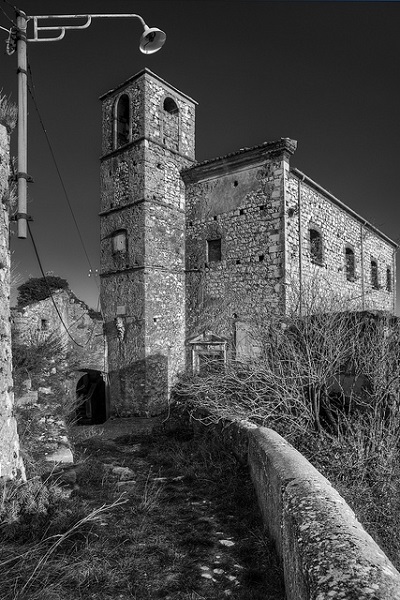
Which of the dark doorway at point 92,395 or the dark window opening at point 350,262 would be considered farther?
the dark doorway at point 92,395

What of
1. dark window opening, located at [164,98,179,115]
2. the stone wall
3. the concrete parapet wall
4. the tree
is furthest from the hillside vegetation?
the tree

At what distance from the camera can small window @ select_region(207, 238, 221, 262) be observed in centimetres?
1358

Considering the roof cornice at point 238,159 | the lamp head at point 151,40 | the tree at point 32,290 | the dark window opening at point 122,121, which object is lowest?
the tree at point 32,290

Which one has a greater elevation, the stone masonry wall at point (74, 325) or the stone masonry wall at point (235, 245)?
the stone masonry wall at point (235, 245)

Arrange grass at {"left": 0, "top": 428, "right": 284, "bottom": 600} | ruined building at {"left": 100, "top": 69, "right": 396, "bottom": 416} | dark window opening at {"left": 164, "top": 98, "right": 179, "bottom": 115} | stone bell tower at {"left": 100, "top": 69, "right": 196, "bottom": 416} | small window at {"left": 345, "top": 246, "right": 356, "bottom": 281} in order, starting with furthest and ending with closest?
small window at {"left": 345, "top": 246, "right": 356, "bottom": 281}, dark window opening at {"left": 164, "top": 98, "right": 179, "bottom": 115}, stone bell tower at {"left": 100, "top": 69, "right": 196, "bottom": 416}, ruined building at {"left": 100, "top": 69, "right": 396, "bottom": 416}, grass at {"left": 0, "top": 428, "right": 284, "bottom": 600}

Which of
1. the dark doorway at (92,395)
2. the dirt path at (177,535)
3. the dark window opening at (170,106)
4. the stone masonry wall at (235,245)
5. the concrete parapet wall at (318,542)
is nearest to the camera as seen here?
the concrete parapet wall at (318,542)

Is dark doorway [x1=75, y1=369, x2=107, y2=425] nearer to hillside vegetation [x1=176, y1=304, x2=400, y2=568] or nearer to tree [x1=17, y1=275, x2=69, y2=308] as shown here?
tree [x1=17, y1=275, x2=69, y2=308]

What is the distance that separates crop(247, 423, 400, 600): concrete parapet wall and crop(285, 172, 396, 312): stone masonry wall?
19.8ft

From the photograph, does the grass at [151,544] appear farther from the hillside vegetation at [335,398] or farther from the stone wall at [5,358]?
the hillside vegetation at [335,398]

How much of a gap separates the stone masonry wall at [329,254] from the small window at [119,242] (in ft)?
A: 18.0

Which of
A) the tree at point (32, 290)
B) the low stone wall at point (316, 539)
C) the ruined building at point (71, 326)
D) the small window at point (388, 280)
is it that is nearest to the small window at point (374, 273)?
the small window at point (388, 280)

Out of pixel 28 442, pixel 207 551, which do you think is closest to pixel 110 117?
pixel 28 442

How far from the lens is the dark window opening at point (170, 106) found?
14609 millimetres

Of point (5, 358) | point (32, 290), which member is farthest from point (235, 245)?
point (32, 290)
